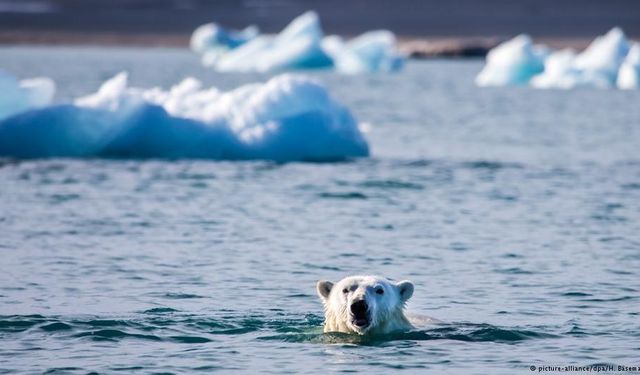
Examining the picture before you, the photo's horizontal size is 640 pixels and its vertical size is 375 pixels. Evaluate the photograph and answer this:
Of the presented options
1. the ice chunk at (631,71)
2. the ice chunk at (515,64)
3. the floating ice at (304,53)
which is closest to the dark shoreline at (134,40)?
the floating ice at (304,53)

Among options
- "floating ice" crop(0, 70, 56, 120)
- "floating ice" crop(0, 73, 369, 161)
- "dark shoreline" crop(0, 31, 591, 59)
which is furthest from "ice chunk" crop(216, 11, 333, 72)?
"dark shoreline" crop(0, 31, 591, 59)

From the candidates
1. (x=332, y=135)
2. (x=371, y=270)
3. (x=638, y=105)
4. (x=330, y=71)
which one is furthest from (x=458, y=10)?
(x=371, y=270)

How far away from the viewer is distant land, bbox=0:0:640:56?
303ft

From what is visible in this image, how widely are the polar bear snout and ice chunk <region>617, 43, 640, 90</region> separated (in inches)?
1377

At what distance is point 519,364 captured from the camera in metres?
9.84

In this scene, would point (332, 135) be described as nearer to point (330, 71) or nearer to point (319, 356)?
point (319, 356)

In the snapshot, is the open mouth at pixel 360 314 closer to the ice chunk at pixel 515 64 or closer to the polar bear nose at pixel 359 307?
the polar bear nose at pixel 359 307

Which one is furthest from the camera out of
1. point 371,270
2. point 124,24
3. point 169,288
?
point 124,24

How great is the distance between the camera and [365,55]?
188ft

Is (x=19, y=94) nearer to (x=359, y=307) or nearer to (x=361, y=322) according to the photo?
(x=361, y=322)

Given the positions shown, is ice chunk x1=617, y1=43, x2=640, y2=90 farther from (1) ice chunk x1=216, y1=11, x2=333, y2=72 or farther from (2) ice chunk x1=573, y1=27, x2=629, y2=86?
(1) ice chunk x1=216, y1=11, x2=333, y2=72

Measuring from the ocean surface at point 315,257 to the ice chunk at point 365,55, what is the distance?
28.3 meters

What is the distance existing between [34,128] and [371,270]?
8.76 meters

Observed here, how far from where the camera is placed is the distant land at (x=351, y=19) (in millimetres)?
92375
